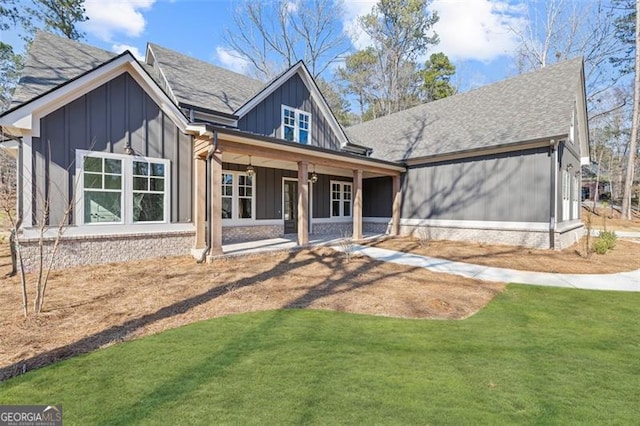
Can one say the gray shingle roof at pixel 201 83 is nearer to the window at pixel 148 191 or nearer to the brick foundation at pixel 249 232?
the window at pixel 148 191

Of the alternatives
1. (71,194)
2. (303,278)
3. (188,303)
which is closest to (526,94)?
(303,278)

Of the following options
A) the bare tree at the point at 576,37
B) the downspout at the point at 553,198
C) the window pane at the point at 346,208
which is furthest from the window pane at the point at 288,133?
the bare tree at the point at 576,37

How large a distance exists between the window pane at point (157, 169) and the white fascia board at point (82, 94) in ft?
3.95

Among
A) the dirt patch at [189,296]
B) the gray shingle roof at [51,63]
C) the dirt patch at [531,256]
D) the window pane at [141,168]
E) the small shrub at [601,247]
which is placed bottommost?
the dirt patch at [189,296]

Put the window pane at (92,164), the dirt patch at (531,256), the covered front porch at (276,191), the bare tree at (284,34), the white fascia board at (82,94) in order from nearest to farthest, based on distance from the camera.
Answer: the white fascia board at (82,94) < the window pane at (92,164) < the dirt patch at (531,256) < the covered front porch at (276,191) < the bare tree at (284,34)

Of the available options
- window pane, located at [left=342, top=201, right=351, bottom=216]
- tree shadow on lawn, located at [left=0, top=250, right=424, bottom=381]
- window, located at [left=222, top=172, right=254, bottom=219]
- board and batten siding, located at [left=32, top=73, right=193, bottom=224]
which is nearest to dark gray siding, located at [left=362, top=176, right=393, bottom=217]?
window pane, located at [left=342, top=201, right=351, bottom=216]

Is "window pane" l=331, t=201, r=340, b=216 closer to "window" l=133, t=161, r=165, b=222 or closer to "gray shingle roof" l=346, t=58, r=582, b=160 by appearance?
"gray shingle roof" l=346, t=58, r=582, b=160

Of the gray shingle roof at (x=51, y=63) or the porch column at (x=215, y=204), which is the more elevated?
the gray shingle roof at (x=51, y=63)

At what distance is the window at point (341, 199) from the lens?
49.9 feet

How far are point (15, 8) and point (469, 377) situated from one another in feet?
80.7

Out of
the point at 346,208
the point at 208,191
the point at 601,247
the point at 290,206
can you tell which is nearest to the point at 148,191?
the point at 208,191

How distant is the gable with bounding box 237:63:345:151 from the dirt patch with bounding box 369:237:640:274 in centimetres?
544

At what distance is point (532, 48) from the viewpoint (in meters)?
24.2

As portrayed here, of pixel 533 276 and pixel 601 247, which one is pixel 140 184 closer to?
pixel 533 276
